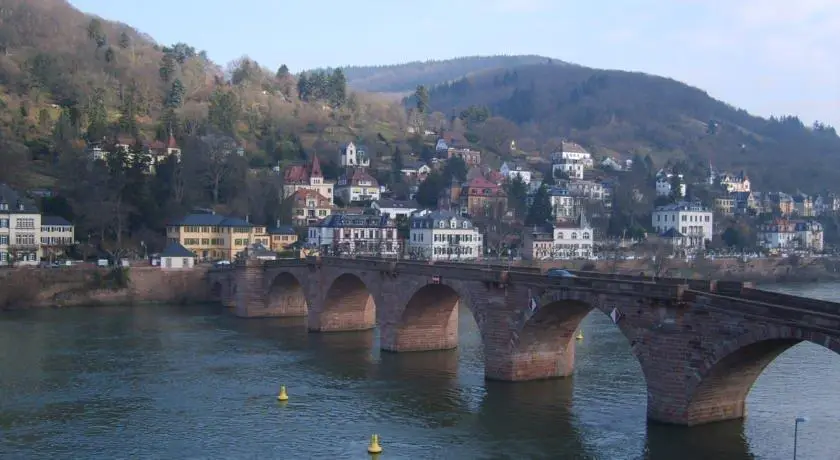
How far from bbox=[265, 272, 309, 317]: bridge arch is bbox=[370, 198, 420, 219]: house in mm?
38201

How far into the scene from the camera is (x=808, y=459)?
27031 mm

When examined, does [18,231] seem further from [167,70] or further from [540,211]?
[167,70]

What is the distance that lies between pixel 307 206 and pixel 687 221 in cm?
5605

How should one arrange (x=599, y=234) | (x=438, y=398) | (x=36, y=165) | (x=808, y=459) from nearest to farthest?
(x=808, y=459)
(x=438, y=398)
(x=36, y=165)
(x=599, y=234)

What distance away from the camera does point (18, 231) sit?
78562 mm

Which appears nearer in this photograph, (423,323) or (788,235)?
(423,323)

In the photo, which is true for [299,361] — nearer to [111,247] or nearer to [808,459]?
[808,459]

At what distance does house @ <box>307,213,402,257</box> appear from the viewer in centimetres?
9388

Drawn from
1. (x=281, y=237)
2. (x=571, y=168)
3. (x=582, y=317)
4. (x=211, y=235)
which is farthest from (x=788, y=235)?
(x=582, y=317)

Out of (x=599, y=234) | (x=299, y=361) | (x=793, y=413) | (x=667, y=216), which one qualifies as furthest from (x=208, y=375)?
(x=667, y=216)

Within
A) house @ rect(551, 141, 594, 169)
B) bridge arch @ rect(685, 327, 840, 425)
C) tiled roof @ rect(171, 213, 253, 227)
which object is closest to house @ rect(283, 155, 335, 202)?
tiled roof @ rect(171, 213, 253, 227)

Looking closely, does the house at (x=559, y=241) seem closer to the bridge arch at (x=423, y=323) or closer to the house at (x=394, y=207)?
the house at (x=394, y=207)

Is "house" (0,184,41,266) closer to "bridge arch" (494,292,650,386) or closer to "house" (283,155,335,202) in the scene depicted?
"house" (283,155,335,202)

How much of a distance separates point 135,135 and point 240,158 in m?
15.4
